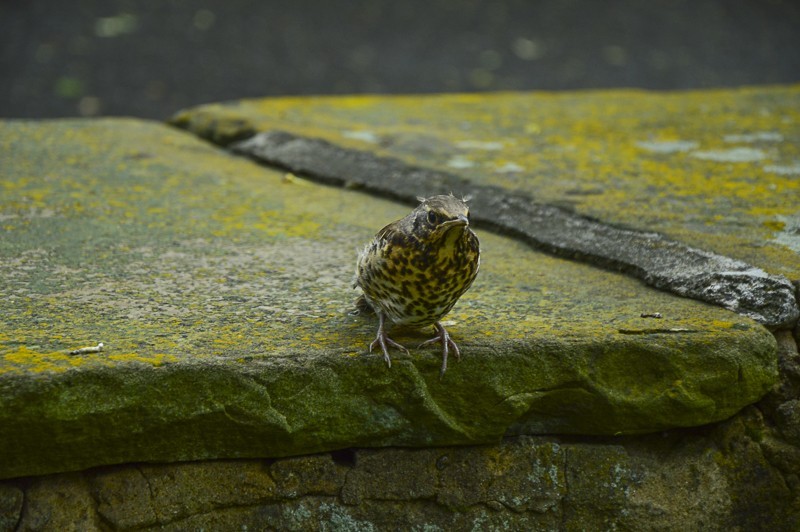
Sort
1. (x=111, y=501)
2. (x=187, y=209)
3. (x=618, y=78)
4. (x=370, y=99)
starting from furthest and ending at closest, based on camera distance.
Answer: (x=618, y=78), (x=370, y=99), (x=187, y=209), (x=111, y=501)

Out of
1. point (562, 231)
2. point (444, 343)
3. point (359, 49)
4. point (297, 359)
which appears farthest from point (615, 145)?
point (359, 49)

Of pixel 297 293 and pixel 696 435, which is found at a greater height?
pixel 297 293

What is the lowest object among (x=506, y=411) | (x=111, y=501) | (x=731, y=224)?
(x=111, y=501)

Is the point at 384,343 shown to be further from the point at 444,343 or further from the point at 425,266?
the point at 425,266

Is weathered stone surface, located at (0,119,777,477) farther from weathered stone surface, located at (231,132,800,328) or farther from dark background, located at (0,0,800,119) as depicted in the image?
dark background, located at (0,0,800,119)

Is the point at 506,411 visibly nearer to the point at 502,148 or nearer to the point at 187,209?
the point at 187,209

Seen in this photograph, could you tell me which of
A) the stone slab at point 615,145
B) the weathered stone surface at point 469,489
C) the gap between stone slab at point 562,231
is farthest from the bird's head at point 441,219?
the stone slab at point 615,145

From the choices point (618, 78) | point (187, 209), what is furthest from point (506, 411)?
point (618, 78)
